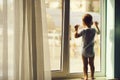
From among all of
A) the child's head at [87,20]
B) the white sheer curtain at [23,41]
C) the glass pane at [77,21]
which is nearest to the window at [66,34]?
the glass pane at [77,21]

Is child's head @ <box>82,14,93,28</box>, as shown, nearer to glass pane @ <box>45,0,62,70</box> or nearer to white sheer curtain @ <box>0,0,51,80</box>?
glass pane @ <box>45,0,62,70</box>

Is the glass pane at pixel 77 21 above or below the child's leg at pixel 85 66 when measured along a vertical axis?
above

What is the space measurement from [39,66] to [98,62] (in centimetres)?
84

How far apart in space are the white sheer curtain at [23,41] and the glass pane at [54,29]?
0.26 m

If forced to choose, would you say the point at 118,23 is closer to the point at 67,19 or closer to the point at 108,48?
the point at 108,48

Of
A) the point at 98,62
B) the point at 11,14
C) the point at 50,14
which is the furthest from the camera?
the point at 98,62

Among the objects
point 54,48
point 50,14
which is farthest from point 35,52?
point 50,14

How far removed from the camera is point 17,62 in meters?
2.55

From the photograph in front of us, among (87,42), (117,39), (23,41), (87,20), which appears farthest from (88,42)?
(23,41)

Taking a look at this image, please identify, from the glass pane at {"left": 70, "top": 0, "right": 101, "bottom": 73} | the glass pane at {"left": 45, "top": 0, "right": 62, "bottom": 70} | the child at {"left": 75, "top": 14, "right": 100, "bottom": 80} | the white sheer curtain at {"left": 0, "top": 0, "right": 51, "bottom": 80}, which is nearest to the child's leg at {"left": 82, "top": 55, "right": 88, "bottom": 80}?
the child at {"left": 75, "top": 14, "right": 100, "bottom": 80}

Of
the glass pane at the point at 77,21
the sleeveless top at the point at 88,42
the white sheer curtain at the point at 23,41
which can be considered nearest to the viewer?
the white sheer curtain at the point at 23,41

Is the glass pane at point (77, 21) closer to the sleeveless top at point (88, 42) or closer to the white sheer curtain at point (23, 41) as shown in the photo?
the sleeveless top at point (88, 42)

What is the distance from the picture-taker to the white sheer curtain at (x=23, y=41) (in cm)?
252

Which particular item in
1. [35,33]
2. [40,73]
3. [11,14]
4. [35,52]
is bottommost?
[40,73]
